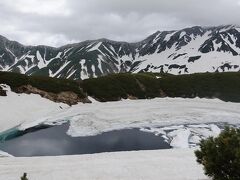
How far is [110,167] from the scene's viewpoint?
40625 millimetres

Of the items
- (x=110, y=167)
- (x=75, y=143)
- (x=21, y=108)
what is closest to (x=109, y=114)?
(x=75, y=143)

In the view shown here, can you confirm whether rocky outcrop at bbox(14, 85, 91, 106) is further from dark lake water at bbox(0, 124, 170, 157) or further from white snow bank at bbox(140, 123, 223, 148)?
white snow bank at bbox(140, 123, 223, 148)

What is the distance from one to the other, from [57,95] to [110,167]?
176ft

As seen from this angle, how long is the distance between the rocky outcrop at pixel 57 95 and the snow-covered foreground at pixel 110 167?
4364 centimetres

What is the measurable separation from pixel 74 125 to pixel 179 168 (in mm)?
31236

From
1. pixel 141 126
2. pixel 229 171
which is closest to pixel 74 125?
pixel 141 126

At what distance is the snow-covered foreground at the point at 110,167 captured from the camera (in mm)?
37219

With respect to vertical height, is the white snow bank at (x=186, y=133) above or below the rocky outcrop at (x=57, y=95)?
below

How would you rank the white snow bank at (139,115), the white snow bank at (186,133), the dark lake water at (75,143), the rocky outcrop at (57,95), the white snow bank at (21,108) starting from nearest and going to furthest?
the dark lake water at (75,143), the white snow bank at (186,133), the white snow bank at (139,115), the white snow bank at (21,108), the rocky outcrop at (57,95)

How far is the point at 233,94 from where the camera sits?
105500mm

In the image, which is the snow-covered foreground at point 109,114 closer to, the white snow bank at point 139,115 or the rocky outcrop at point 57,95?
the white snow bank at point 139,115

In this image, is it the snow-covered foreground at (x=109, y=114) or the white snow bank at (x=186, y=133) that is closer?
the white snow bank at (x=186, y=133)

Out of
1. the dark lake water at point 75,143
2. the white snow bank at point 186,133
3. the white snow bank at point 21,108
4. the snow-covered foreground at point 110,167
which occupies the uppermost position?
the white snow bank at point 21,108

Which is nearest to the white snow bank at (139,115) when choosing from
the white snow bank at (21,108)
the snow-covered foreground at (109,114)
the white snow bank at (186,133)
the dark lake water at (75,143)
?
the snow-covered foreground at (109,114)
